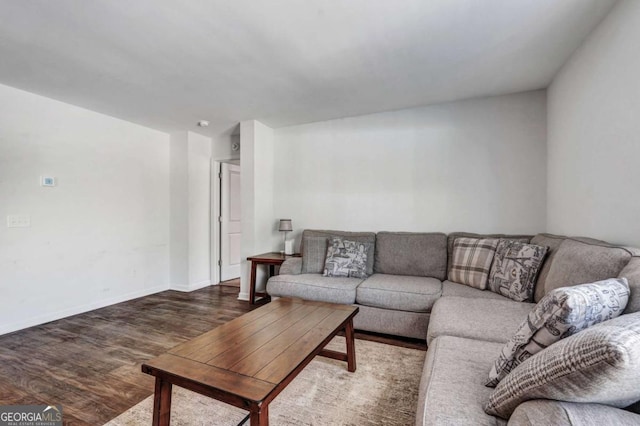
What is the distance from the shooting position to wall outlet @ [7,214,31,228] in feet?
9.00

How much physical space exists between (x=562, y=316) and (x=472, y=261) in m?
1.86

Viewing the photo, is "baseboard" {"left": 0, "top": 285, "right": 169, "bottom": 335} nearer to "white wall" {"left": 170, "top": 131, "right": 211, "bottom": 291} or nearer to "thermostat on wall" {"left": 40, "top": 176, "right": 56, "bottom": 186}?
"white wall" {"left": 170, "top": 131, "right": 211, "bottom": 291}

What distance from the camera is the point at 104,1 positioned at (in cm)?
166

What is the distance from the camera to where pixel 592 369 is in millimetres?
644

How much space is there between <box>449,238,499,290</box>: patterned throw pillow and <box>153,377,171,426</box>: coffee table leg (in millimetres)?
2407

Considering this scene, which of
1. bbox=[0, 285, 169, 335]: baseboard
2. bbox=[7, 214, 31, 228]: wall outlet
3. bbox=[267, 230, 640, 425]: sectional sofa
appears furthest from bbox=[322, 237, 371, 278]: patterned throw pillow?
bbox=[7, 214, 31, 228]: wall outlet

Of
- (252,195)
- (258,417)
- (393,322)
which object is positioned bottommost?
(393,322)

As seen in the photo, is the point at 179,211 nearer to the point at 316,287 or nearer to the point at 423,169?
the point at 316,287

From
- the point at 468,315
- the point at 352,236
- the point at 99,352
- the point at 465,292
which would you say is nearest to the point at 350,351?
the point at 468,315

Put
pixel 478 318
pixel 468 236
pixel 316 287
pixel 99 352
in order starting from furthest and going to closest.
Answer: pixel 468 236 → pixel 316 287 → pixel 99 352 → pixel 478 318

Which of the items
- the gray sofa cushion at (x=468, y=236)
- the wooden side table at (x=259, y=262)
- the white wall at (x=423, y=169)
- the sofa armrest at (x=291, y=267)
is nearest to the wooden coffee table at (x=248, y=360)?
the sofa armrest at (x=291, y=267)

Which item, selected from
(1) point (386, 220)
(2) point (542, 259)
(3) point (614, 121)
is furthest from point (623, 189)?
(1) point (386, 220)

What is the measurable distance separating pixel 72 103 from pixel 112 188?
1004 mm

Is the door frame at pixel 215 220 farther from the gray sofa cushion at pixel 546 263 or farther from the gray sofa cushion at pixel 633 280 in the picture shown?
the gray sofa cushion at pixel 633 280
